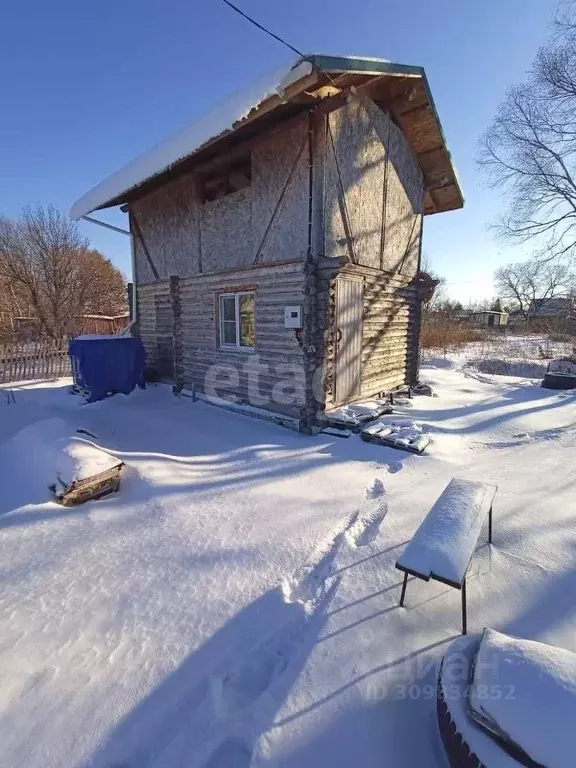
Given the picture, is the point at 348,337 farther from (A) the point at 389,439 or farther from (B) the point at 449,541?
(B) the point at 449,541

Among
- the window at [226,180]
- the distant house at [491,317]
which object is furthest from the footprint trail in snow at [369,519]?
the distant house at [491,317]

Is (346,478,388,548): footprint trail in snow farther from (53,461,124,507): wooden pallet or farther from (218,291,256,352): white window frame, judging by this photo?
(218,291,256,352): white window frame

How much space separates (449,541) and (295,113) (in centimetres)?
676

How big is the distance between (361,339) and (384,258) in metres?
2.01

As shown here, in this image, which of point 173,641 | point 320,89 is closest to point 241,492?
point 173,641

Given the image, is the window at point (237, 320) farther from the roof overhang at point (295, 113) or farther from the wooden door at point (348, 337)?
the roof overhang at point (295, 113)

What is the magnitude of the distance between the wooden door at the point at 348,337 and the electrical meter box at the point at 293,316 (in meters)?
0.77

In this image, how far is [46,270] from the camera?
20047mm

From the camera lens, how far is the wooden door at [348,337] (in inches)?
262

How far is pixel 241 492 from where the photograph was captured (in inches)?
167

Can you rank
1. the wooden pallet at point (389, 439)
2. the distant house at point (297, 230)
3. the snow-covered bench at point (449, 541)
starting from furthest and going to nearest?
the distant house at point (297, 230)
the wooden pallet at point (389, 439)
the snow-covered bench at point (449, 541)

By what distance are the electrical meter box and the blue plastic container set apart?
481 centimetres

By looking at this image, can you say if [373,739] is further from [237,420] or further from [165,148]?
[165,148]

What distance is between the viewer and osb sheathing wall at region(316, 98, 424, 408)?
619 centimetres
